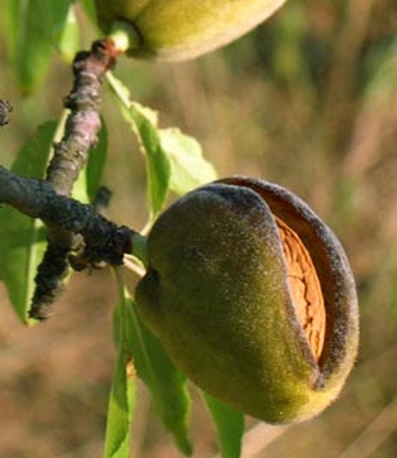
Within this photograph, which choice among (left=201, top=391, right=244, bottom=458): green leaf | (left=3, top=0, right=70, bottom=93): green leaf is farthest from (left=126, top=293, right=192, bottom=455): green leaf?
(left=3, top=0, right=70, bottom=93): green leaf

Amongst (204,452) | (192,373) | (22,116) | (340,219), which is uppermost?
(192,373)

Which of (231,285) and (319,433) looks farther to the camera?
(319,433)

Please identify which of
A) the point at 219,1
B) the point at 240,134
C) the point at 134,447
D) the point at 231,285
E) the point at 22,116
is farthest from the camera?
the point at 240,134

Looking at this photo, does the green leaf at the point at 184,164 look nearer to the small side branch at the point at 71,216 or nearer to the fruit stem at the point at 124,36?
the fruit stem at the point at 124,36

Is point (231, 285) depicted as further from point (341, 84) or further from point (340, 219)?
point (341, 84)

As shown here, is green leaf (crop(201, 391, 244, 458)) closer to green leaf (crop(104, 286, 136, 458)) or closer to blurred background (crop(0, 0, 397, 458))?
green leaf (crop(104, 286, 136, 458))

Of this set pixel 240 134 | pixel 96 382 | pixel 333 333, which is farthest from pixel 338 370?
pixel 240 134

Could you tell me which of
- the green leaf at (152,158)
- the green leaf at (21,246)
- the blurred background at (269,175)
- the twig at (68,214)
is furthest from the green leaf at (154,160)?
the blurred background at (269,175)
